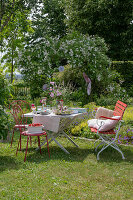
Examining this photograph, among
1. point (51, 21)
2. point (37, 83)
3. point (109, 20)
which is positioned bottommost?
point (37, 83)

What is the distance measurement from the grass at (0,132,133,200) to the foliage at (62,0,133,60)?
12.1 m

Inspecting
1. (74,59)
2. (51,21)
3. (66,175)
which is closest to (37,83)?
(74,59)

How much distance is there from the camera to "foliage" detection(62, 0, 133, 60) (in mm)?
15945

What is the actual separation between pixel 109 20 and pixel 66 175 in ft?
46.4

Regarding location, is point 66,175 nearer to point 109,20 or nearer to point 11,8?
point 11,8

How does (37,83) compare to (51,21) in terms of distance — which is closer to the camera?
(37,83)

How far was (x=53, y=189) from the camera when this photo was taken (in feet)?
10.8

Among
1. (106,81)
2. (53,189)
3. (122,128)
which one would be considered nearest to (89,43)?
(106,81)

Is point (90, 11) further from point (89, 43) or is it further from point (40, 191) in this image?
point (40, 191)

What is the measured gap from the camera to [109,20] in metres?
16.2

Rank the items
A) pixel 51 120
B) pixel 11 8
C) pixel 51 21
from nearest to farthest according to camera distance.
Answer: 1. pixel 51 120
2. pixel 11 8
3. pixel 51 21

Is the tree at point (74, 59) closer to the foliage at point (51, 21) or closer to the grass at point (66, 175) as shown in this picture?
the grass at point (66, 175)

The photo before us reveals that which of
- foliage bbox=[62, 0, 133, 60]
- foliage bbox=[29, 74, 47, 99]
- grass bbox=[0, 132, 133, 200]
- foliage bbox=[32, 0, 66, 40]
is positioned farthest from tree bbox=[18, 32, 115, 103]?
foliage bbox=[32, 0, 66, 40]

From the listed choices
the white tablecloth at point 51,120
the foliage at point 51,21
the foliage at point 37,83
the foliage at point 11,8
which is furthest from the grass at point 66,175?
the foliage at point 51,21
